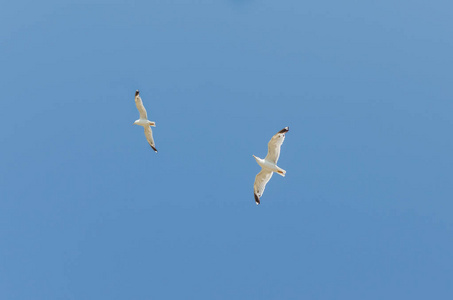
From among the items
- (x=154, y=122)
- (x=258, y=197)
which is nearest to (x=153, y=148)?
(x=154, y=122)

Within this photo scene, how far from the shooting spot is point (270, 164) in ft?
101

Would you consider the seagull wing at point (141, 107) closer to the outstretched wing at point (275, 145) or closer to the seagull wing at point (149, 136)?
the seagull wing at point (149, 136)

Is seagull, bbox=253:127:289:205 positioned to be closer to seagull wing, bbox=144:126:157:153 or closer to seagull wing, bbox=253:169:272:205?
seagull wing, bbox=253:169:272:205

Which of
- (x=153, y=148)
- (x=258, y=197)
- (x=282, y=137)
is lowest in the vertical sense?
(x=258, y=197)

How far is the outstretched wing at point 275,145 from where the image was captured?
29375mm

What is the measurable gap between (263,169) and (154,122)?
40.3 feet

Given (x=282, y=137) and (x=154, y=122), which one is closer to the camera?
(x=282, y=137)

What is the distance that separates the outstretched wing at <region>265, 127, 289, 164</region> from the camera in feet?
96.4

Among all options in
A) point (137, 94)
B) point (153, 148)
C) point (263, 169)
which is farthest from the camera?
point (153, 148)

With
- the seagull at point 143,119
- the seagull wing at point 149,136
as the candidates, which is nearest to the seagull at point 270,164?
the seagull at point 143,119

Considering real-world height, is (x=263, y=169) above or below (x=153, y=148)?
below

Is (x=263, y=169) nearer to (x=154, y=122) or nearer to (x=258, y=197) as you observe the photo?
(x=258, y=197)

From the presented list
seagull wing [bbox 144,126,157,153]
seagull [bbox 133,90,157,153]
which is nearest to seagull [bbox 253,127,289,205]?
seagull [bbox 133,90,157,153]

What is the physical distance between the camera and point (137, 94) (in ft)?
127
